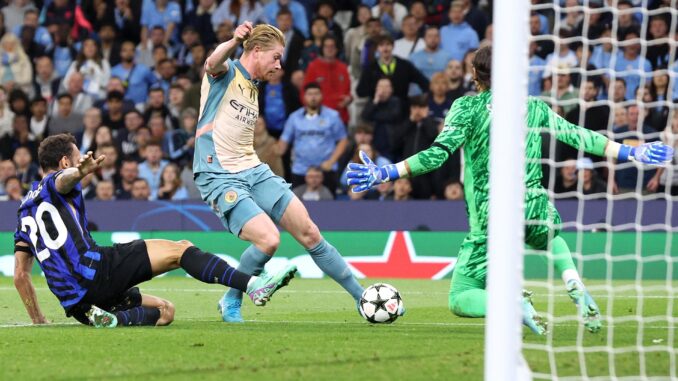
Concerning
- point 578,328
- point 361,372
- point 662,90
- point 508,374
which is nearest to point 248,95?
point 578,328

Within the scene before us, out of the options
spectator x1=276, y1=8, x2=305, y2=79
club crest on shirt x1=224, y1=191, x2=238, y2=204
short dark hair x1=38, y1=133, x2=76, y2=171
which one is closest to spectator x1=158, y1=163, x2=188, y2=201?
spectator x1=276, y1=8, x2=305, y2=79

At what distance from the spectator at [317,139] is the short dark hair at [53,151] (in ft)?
26.3

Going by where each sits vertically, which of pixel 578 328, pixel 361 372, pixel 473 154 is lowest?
pixel 578 328

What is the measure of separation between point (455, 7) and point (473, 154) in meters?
9.34

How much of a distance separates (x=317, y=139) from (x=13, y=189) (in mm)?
4419

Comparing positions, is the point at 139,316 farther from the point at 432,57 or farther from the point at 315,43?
the point at 315,43

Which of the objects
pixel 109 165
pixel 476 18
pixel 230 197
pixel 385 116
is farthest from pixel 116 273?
pixel 476 18

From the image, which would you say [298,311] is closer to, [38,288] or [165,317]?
[165,317]

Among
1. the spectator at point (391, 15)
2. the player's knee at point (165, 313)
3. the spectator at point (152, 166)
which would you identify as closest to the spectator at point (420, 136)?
the spectator at point (391, 15)

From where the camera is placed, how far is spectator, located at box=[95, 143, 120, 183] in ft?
55.1

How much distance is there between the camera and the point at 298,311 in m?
9.95

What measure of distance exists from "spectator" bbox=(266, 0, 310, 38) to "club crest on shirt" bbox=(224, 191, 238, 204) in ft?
30.8

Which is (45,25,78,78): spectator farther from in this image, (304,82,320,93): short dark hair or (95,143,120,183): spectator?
(304,82,320,93): short dark hair

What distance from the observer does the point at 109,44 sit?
18609 millimetres
